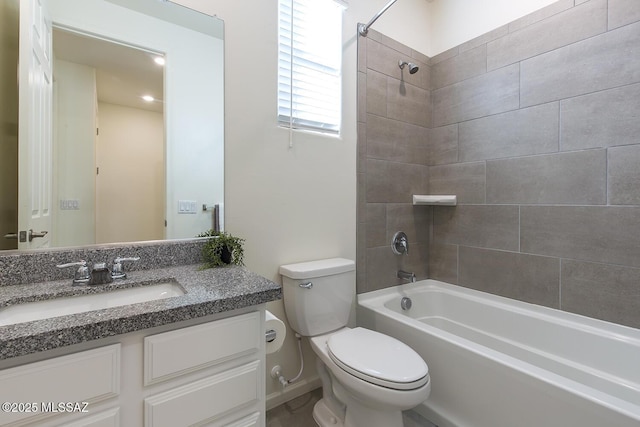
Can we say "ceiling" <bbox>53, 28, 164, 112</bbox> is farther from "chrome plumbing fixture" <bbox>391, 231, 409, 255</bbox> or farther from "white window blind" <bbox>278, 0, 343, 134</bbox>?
"chrome plumbing fixture" <bbox>391, 231, 409, 255</bbox>

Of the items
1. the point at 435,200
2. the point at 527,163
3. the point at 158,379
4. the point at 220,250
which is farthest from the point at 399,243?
the point at 158,379

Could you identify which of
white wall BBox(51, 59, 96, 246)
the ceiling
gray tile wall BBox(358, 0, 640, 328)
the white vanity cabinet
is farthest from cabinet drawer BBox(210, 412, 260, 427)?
the ceiling

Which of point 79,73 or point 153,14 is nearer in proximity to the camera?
point 79,73

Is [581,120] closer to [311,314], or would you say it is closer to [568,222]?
[568,222]

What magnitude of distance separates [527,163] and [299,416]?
79.4 inches

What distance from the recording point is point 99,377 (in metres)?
0.70

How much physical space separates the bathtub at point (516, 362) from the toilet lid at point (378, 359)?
0.89ft

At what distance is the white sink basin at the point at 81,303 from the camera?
836mm

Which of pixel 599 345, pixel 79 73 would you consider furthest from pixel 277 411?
pixel 79 73

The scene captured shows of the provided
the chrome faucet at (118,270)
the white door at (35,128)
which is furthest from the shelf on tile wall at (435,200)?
the white door at (35,128)

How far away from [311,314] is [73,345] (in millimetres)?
1037

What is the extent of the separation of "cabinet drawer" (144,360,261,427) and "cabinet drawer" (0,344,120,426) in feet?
0.41

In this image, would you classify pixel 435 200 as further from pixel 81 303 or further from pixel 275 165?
pixel 81 303

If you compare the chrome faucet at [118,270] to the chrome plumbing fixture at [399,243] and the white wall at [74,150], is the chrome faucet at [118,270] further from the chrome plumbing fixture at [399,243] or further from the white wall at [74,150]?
the chrome plumbing fixture at [399,243]
